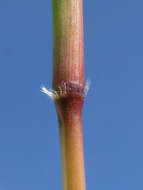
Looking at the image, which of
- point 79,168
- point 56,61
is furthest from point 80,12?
point 79,168

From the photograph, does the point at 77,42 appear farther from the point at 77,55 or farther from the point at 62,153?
the point at 62,153

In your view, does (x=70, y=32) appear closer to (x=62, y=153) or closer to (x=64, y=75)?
(x=64, y=75)

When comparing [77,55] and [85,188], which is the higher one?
[77,55]

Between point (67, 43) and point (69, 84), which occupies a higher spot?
point (67, 43)

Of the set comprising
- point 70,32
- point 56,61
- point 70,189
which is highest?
point 70,32

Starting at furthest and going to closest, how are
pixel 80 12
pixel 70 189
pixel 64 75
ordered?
1. pixel 80 12
2. pixel 64 75
3. pixel 70 189

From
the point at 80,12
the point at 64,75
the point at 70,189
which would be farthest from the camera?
the point at 80,12

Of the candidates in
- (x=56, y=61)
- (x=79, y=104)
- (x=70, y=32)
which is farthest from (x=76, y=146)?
(x=70, y=32)

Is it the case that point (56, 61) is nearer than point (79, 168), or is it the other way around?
point (79, 168)
